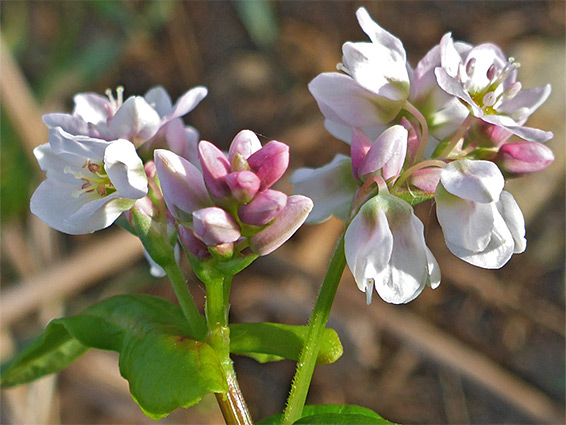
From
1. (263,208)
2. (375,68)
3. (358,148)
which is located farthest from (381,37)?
(263,208)

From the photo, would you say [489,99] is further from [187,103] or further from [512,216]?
[187,103]

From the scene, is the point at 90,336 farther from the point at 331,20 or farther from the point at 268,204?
the point at 331,20

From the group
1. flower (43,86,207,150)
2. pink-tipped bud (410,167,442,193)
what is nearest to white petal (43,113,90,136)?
flower (43,86,207,150)

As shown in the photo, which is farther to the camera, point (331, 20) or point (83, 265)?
point (331, 20)

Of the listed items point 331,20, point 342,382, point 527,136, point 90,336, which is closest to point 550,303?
point 342,382

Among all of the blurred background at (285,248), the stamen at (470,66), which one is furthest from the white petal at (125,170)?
the blurred background at (285,248)

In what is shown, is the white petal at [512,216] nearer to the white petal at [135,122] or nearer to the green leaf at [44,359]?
the white petal at [135,122]
